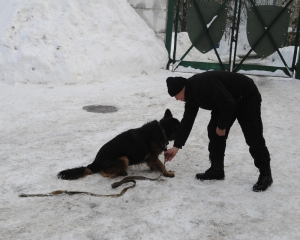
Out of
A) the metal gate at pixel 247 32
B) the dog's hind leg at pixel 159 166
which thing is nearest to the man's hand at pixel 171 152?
the dog's hind leg at pixel 159 166

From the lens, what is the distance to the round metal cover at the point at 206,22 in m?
12.1

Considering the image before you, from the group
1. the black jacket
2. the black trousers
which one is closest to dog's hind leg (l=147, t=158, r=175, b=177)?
the black jacket

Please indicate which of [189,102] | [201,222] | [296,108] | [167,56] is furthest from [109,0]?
[201,222]

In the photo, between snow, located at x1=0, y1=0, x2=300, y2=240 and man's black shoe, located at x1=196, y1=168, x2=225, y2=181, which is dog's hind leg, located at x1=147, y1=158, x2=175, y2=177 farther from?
man's black shoe, located at x1=196, y1=168, x2=225, y2=181

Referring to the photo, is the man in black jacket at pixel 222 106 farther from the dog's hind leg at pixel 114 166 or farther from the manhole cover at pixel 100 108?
the manhole cover at pixel 100 108

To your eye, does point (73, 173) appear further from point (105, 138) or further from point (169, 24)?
point (169, 24)

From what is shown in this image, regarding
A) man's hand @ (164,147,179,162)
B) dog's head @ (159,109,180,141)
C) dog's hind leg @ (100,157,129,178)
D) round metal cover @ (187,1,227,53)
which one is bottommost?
dog's hind leg @ (100,157,129,178)

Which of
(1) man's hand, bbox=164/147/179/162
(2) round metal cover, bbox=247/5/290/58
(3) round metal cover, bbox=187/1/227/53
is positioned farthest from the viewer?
(3) round metal cover, bbox=187/1/227/53

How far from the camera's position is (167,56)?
1288 cm

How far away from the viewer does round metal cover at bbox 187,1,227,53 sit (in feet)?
39.7

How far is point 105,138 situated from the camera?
20.7 feet

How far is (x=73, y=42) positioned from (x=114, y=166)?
685 cm

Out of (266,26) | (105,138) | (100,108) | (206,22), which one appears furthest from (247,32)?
(105,138)

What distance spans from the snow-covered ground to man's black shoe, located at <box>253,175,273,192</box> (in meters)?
0.09
